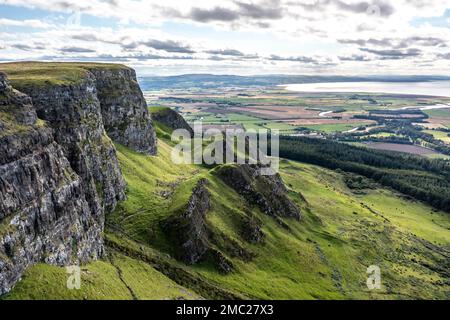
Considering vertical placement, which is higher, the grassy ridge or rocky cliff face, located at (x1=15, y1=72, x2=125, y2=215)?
the grassy ridge

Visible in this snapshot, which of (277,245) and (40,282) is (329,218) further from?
(40,282)

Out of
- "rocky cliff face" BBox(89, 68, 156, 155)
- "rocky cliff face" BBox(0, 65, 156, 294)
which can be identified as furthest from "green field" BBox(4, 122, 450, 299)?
"rocky cliff face" BBox(89, 68, 156, 155)

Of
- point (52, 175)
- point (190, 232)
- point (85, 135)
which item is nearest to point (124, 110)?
point (85, 135)

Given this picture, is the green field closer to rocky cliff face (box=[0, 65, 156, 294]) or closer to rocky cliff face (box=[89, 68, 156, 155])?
rocky cliff face (box=[0, 65, 156, 294])

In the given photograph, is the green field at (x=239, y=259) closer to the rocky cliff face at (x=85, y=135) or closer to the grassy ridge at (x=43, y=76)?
the rocky cliff face at (x=85, y=135)

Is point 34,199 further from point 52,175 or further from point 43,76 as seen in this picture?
point 43,76
